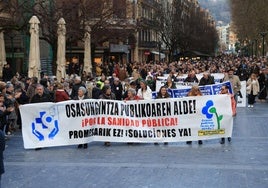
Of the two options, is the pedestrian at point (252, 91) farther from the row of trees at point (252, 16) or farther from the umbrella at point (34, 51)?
the row of trees at point (252, 16)

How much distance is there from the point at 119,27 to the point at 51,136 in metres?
33.9

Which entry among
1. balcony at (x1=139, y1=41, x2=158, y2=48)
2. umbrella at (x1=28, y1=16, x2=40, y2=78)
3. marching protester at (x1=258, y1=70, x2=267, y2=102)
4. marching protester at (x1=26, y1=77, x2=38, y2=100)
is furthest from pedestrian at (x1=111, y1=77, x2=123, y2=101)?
balcony at (x1=139, y1=41, x2=158, y2=48)

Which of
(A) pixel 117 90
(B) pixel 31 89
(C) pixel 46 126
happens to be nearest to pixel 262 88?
(A) pixel 117 90

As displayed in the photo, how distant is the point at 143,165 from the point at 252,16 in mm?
55888

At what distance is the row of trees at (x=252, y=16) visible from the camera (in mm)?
57188

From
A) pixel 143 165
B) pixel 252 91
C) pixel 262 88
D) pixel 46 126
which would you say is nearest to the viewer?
pixel 143 165

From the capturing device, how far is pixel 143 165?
34.6 ft

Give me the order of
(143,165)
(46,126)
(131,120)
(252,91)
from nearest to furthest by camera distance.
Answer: (143,165) → (46,126) → (131,120) → (252,91)

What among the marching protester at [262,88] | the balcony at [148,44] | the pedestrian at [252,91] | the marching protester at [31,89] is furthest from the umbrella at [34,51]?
the balcony at [148,44]

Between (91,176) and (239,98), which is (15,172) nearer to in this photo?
(91,176)

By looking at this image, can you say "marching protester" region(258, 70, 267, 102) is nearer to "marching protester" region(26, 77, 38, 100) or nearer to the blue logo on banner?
"marching protester" region(26, 77, 38, 100)

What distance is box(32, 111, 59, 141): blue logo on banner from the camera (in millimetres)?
12875

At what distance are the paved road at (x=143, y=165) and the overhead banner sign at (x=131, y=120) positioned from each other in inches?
12.1

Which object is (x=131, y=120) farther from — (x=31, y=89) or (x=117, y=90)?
(x=117, y=90)
